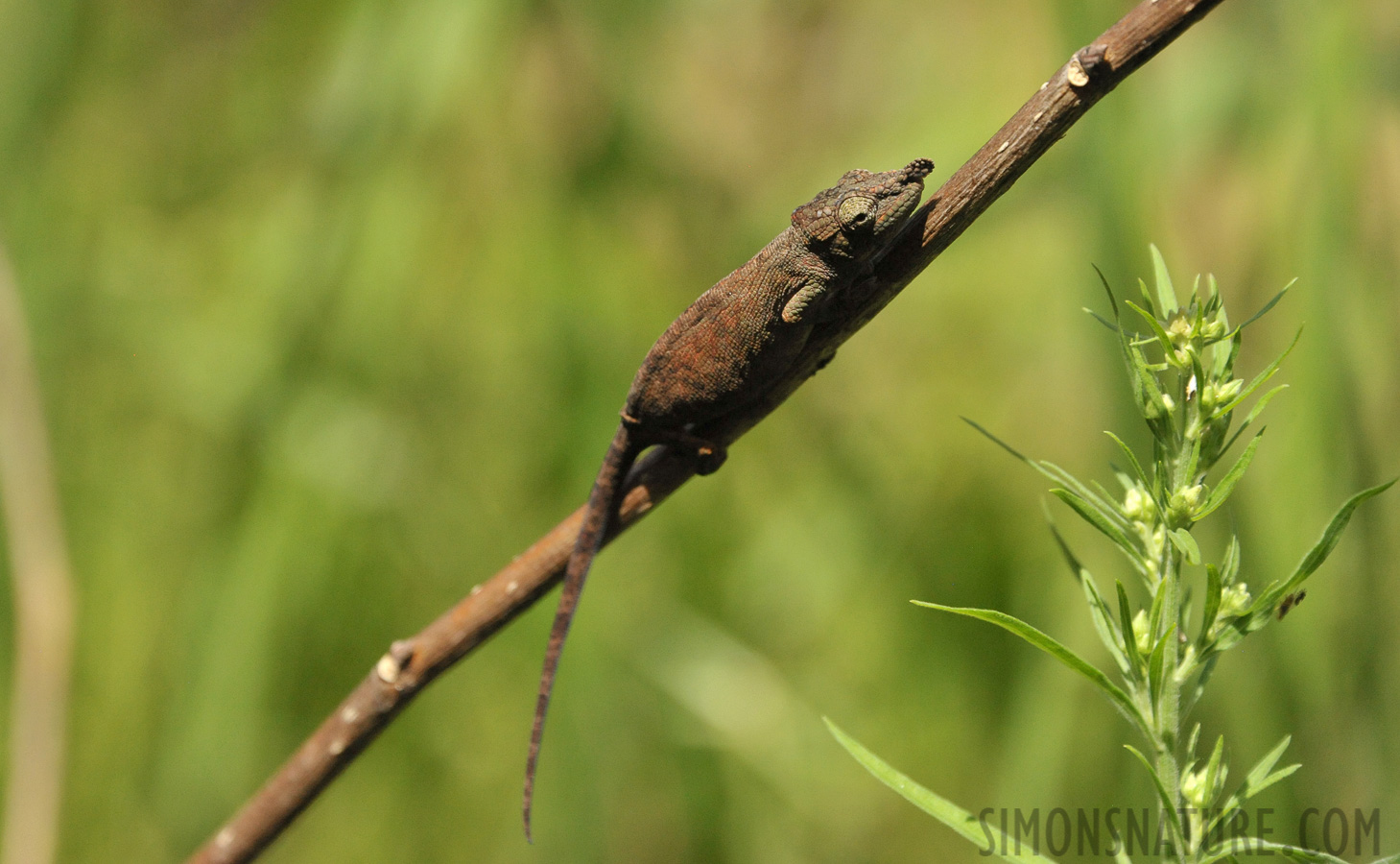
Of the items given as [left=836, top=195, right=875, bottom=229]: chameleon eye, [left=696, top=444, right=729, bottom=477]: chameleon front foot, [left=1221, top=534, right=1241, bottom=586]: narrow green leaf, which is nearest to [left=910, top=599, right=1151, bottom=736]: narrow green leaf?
[left=1221, top=534, right=1241, bottom=586]: narrow green leaf

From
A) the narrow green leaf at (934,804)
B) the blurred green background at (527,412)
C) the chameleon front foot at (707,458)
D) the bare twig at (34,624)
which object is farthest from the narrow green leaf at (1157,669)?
the bare twig at (34,624)

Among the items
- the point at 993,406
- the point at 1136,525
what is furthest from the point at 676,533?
the point at 1136,525

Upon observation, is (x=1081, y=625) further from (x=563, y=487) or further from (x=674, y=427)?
(x=563, y=487)

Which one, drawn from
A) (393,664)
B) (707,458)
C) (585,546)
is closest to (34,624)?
(393,664)

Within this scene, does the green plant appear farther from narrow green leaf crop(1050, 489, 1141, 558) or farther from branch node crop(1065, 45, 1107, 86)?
branch node crop(1065, 45, 1107, 86)

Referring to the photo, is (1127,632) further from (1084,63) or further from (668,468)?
(668,468)

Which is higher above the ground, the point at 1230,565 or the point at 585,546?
the point at 1230,565
